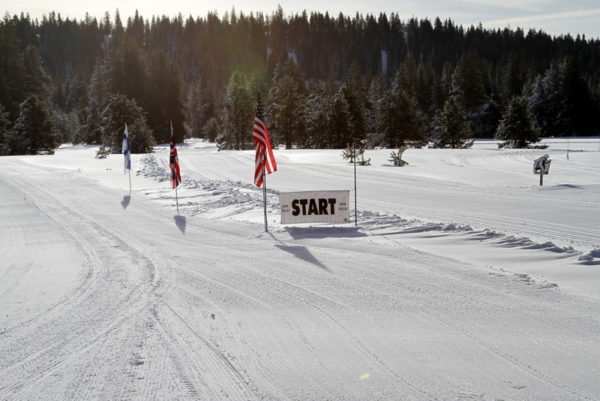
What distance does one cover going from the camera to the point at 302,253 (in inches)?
428

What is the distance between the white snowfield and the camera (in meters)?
5.21

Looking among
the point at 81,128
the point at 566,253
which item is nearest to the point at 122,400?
the point at 566,253

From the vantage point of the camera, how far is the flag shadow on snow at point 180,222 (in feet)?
46.1

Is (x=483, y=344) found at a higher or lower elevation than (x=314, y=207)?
lower

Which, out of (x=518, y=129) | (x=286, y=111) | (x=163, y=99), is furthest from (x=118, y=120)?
(x=518, y=129)

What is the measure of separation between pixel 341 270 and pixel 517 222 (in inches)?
235

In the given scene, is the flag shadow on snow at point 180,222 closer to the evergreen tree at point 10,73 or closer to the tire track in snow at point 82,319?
the tire track in snow at point 82,319

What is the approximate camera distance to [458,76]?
242 ft

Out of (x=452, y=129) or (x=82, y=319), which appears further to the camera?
(x=452, y=129)

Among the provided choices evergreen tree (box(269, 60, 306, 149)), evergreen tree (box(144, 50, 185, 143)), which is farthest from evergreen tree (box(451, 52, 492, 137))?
evergreen tree (box(144, 50, 185, 143))

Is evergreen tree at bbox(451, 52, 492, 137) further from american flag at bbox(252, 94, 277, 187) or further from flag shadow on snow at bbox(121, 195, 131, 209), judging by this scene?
american flag at bbox(252, 94, 277, 187)

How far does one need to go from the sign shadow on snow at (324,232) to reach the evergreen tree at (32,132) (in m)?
45.0

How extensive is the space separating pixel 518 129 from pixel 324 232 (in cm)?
4008

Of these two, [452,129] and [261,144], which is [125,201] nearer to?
[261,144]
